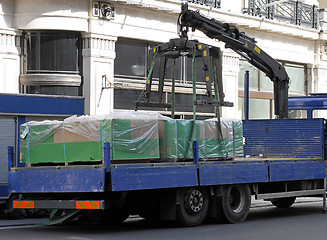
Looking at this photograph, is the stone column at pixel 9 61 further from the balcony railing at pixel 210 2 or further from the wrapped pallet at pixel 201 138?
the wrapped pallet at pixel 201 138

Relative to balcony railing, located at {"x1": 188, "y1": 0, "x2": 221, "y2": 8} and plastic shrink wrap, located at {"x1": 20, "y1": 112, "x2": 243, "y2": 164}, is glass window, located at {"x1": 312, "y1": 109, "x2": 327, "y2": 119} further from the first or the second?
plastic shrink wrap, located at {"x1": 20, "y1": 112, "x2": 243, "y2": 164}

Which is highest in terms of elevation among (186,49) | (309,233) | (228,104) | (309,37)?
(309,37)

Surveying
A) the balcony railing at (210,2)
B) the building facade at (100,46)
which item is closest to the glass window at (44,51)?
the building facade at (100,46)

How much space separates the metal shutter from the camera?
656 inches

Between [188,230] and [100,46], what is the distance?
11040 millimetres

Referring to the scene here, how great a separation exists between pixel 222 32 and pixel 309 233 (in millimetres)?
6249

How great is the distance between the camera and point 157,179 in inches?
504

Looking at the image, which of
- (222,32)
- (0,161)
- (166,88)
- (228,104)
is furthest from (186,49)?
(166,88)

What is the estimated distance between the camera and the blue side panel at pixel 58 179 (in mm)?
12250

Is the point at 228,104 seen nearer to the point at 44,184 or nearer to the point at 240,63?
the point at 44,184

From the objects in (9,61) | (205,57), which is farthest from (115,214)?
(9,61)

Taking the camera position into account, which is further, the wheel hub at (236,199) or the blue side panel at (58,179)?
the wheel hub at (236,199)

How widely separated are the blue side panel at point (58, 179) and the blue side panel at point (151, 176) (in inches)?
11.9

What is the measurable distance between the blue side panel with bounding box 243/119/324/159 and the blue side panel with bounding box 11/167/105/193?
22.0ft
